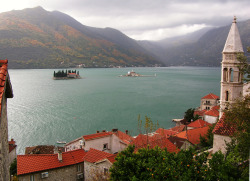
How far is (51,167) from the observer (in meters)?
11.7

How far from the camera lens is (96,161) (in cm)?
1179

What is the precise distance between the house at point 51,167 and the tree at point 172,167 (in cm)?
554

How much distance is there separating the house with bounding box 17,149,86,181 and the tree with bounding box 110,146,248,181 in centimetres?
554

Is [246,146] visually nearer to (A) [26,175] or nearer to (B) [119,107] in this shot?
(A) [26,175]

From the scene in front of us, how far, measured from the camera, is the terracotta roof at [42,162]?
443 inches

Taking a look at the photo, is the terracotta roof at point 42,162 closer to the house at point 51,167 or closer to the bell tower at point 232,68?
the house at point 51,167

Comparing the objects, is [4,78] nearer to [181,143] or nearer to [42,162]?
[42,162]

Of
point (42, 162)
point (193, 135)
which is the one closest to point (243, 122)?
point (42, 162)

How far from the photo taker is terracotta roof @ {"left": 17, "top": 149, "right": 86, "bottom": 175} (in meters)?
11.2

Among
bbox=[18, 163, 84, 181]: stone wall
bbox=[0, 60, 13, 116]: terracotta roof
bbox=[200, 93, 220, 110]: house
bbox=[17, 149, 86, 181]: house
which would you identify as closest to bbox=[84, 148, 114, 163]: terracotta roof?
bbox=[17, 149, 86, 181]: house

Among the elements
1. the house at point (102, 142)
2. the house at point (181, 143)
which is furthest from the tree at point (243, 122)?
the house at point (181, 143)

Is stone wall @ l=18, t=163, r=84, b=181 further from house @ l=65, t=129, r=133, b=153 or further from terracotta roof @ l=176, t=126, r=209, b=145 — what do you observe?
terracotta roof @ l=176, t=126, r=209, b=145

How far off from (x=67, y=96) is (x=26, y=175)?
52.7 meters

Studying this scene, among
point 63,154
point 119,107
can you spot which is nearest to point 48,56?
point 119,107
